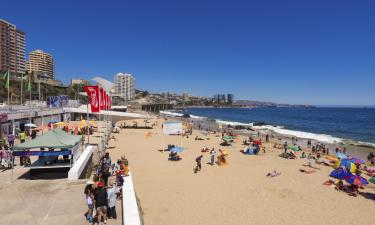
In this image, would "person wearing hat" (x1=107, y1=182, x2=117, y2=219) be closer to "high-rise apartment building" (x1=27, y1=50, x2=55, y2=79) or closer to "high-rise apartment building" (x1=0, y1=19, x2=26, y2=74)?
"high-rise apartment building" (x1=0, y1=19, x2=26, y2=74)

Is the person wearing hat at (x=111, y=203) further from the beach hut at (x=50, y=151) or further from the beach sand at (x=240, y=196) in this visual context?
the beach hut at (x=50, y=151)

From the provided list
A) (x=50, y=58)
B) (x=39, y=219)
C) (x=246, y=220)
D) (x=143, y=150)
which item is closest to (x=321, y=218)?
(x=246, y=220)

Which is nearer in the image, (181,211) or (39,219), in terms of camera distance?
(39,219)

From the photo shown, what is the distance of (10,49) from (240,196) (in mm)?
147575

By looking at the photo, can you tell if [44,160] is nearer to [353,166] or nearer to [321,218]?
[321,218]

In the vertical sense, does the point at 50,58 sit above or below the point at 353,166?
above

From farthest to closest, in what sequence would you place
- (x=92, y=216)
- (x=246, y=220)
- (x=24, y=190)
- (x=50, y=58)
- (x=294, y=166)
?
(x=50, y=58) → (x=294, y=166) → (x=246, y=220) → (x=24, y=190) → (x=92, y=216)

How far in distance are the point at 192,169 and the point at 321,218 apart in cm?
858

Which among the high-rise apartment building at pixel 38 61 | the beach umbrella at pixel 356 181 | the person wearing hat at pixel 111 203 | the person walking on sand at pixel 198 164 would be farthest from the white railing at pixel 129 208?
the high-rise apartment building at pixel 38 61

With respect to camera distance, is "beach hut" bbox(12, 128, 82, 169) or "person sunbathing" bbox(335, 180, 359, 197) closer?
"beach hut" bbox(12, 128, 82, 169)

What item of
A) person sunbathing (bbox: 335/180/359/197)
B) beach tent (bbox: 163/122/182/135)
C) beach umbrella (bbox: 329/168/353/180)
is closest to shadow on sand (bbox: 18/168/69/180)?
beach tent (bbox: 163/122/182/135)

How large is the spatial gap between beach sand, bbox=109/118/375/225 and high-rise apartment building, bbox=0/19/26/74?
408 feet

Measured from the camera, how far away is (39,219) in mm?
6746

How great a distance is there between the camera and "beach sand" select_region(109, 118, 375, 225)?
1056 centimetres
